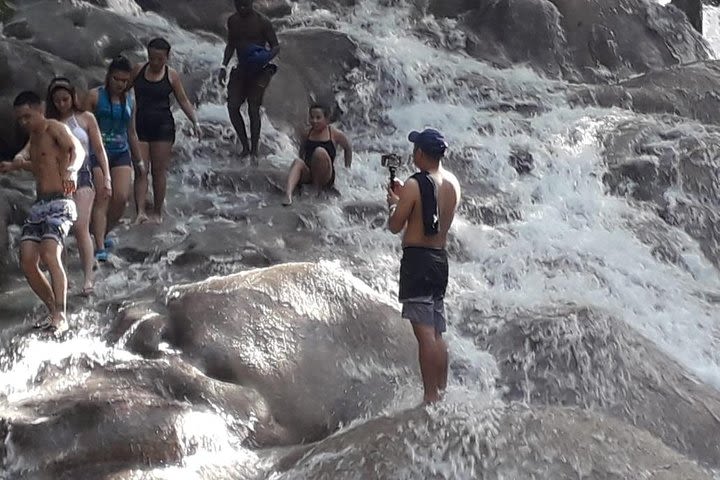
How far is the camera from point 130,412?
594 centimetres

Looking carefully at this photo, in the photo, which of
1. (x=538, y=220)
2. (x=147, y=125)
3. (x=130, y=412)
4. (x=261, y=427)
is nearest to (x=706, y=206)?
(x=538, y=220)

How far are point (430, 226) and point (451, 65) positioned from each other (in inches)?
423

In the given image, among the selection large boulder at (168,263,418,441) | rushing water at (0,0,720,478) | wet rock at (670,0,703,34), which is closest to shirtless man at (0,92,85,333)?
rushing water at (0,0,720,478)

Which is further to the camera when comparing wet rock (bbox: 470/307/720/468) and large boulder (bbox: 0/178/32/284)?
large boulder (bbox: 0/178/32/284)

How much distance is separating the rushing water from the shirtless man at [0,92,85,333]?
23.3 inches

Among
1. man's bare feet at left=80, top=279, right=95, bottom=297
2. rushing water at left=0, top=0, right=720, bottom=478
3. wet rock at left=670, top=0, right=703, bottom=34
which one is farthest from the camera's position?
wet rock at left=670, top=0, right=703, bottom=34

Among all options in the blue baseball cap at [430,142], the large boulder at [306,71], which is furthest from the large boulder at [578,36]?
the blue baseball cap at [430,142]

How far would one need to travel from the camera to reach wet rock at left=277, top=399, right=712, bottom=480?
5422 millimetres

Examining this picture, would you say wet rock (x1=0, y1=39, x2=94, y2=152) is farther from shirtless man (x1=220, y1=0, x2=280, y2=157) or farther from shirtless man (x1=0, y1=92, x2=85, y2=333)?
shirtless man (x1=0, y1=92, x2=85, y2=333)

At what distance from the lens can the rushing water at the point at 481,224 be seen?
8.29m

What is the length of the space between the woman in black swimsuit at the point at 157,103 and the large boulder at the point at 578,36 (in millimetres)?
9153

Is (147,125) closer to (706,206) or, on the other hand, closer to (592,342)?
(592,342)

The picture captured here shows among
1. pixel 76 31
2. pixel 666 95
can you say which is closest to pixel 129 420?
pixel 76 31

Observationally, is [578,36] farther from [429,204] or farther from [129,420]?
[129,420]
